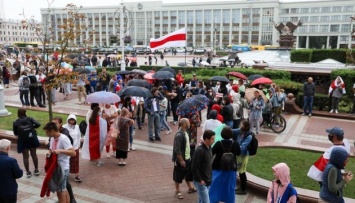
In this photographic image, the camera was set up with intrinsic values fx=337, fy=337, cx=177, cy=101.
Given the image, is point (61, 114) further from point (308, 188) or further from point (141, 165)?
point (308, 188)

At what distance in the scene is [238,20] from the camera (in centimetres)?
10575

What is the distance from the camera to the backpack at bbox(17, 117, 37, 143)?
23.4 feet

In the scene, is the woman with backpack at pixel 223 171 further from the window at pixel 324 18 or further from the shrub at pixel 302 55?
the window at pixel 324 18

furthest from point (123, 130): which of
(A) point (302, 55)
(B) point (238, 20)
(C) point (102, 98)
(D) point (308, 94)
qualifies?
(B) point (238, 20)

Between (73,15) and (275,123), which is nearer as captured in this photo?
(73,15)

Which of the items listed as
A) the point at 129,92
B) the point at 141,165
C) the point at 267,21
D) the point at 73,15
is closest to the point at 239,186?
the point at 141,165

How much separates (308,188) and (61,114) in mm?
10198

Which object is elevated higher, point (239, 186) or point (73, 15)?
point (73, 15)

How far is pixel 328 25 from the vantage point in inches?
3927

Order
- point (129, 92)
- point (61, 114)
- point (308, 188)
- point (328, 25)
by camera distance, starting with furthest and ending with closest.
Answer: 1. point (328, 25)
2. point (61, 114)
3. point (129, 92)
4. point (308, 188)

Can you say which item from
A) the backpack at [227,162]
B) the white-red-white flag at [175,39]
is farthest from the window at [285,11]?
the backpack at [227,162]

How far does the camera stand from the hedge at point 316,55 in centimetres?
2688

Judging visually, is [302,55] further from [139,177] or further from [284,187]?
[284,187]

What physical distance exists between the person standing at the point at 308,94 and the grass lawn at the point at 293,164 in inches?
206
